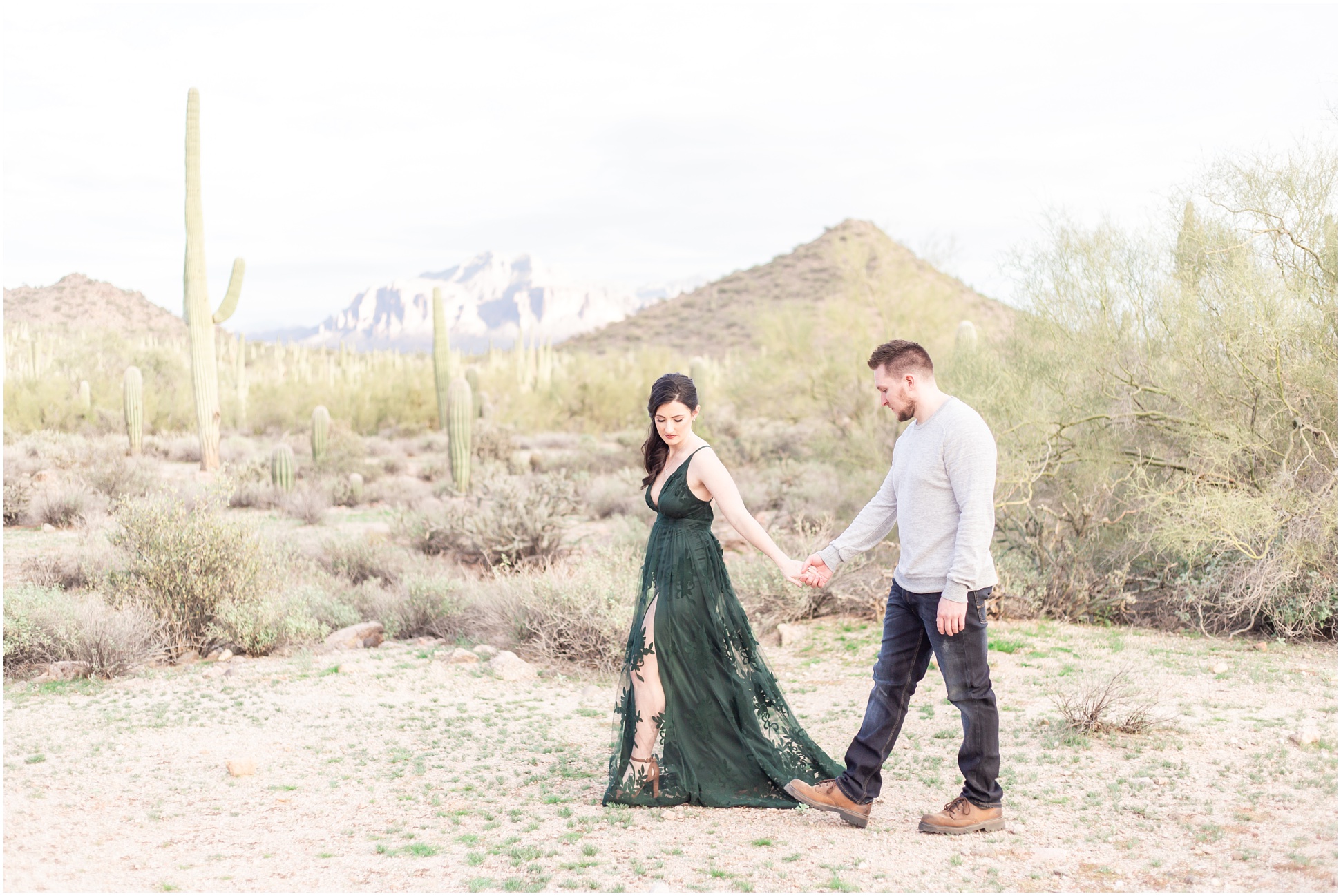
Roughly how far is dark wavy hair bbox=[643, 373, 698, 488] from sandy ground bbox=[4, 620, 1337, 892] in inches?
58.1

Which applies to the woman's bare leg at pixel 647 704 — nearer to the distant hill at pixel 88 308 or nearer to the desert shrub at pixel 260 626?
the desert shrub at pixel 260 626

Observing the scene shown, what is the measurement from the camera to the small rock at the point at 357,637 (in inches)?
302

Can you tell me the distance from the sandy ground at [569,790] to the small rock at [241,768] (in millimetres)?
56

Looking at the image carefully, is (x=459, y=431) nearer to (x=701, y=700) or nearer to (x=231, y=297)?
(x=231, y=297)

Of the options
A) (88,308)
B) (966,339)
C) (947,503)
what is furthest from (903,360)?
(88,308)

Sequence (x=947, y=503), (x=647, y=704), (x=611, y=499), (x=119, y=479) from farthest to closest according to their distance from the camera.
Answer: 1. (x=119, y=479)
2. (x=611, y=499)
3. (x=647, y=704)
4. (x=947, y=503)

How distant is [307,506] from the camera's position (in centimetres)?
1368

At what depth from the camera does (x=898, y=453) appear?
409 cm

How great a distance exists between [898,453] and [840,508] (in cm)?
801

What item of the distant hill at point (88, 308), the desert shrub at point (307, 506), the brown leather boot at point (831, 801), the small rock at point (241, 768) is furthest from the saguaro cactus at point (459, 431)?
the distant hill at point (88, 308)

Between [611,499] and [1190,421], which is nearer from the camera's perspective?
[1190,421]

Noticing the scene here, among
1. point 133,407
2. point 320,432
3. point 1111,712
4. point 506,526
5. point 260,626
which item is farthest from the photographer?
point 133,407

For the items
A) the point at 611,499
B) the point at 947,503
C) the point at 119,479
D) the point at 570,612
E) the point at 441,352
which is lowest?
the point at 570,612

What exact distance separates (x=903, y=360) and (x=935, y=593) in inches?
35.4
